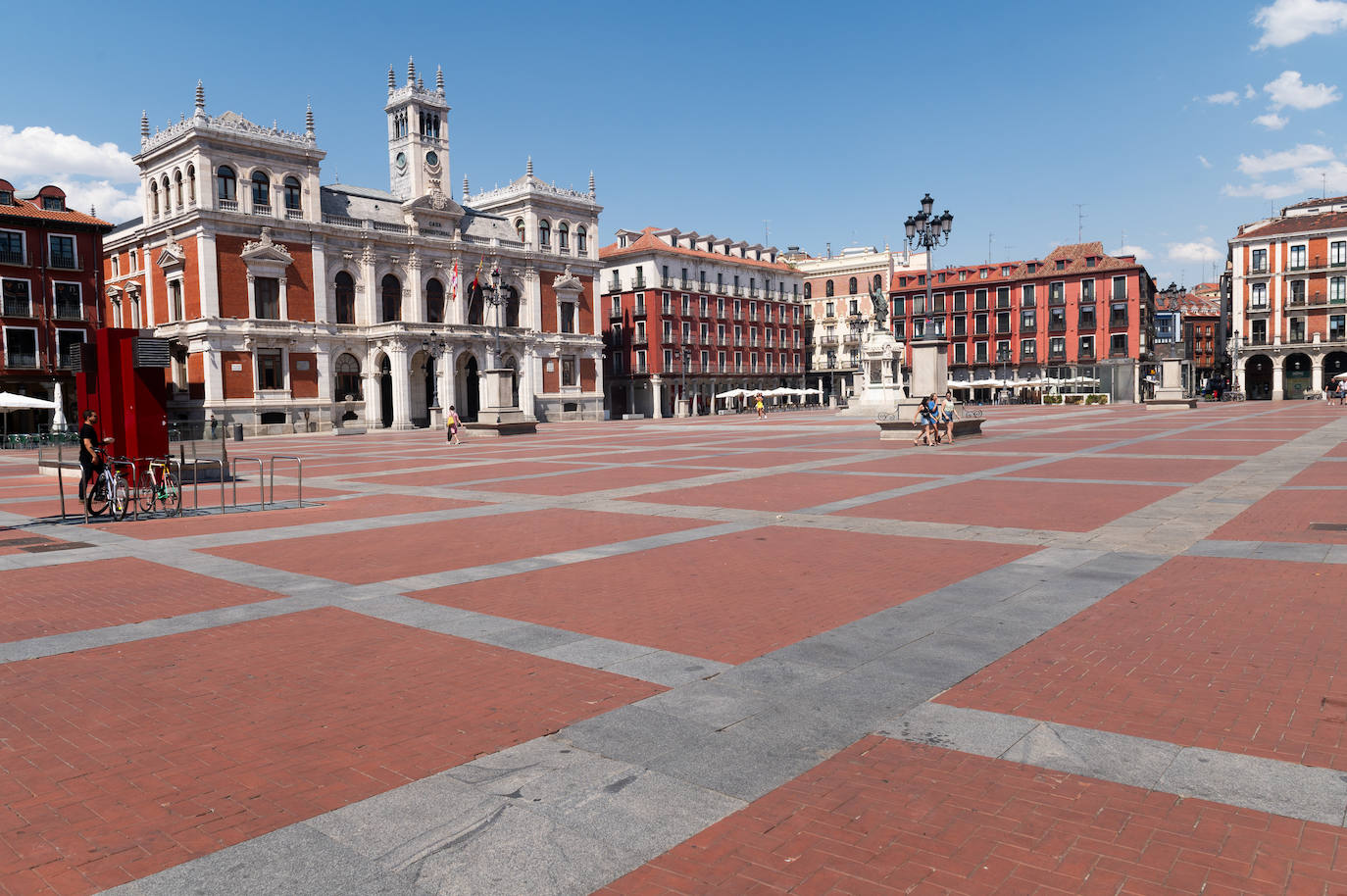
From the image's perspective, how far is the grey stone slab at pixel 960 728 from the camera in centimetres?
487

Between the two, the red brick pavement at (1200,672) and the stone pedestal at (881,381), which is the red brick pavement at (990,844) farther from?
the stone pedestal at (881,381)

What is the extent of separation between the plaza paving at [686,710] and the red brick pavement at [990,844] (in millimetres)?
19

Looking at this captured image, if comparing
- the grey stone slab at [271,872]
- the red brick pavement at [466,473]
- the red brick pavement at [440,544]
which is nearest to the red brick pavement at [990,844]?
the grey stone slab at [271,872]

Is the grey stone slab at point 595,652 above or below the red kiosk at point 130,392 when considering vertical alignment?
below

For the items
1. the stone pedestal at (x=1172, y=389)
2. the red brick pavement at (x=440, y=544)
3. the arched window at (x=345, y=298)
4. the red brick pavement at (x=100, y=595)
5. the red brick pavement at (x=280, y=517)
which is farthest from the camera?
the arched window at (x=345, y=298)

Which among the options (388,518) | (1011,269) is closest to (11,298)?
(388,518)

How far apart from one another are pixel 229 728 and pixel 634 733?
2.46 m

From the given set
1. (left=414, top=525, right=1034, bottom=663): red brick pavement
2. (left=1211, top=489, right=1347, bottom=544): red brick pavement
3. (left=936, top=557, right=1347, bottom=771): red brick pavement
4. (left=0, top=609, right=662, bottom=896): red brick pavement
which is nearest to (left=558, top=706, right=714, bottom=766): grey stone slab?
(left=0, top=609, right=662, bottom=896): red brick pavement

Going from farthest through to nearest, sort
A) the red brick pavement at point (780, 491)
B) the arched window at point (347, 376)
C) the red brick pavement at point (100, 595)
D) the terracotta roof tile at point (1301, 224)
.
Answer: the terracotta roof tile at point (1301, 224) → the arched window at point (347, 376) → the red brick pavement at point (780, 491) → the red brick pavement at point (100, 595)

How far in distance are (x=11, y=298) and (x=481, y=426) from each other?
92.3ft

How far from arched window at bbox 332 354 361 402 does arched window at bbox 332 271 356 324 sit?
2.60 m

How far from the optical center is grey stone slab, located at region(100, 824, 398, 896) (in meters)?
3.58

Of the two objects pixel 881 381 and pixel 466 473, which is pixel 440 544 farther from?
pixel 881 381

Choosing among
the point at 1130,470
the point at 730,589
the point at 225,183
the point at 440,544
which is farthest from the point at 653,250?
the point at 730,589
